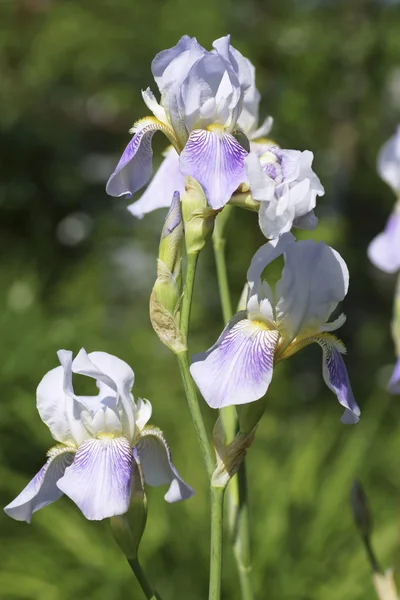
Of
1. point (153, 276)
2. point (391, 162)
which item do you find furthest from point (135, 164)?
point (153, 276)

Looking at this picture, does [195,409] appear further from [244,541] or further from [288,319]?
[244,541]

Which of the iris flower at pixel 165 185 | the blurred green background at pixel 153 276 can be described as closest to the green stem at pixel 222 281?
the iris flower at pixel 165 185

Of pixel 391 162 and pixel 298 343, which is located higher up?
pixel 298 343

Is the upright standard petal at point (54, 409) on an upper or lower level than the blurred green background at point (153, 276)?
upper

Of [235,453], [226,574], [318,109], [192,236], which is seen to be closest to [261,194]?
[192,236]

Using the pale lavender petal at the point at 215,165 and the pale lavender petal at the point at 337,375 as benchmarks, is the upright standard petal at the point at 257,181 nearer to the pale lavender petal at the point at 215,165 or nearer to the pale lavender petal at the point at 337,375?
the pale lavender petal at the point at 215,165

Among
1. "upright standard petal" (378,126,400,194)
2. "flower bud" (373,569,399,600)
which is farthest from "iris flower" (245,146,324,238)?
"upright standard petal" (378,126,400,194)

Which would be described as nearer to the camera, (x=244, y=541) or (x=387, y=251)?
(x=244, y=541)
